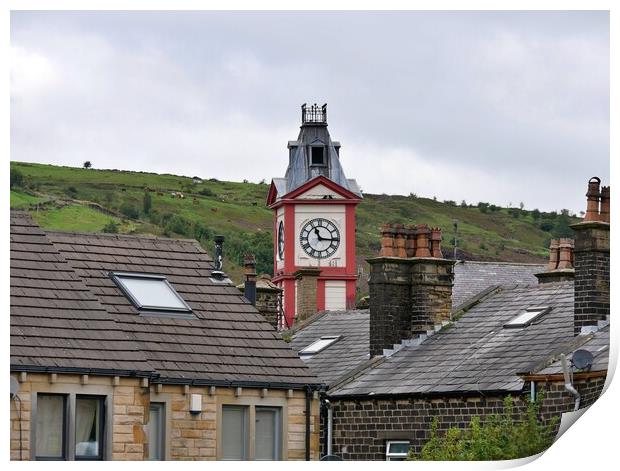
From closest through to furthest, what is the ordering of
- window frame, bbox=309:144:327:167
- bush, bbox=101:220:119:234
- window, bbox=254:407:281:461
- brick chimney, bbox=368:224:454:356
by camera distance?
window, bbox=254:407:281:461 < brick chimney, bbox=368:224:454:356 < window frame, bbox=309:144:327:167 < bush, bbox=101:220:119:234

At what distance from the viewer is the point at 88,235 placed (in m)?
39.2

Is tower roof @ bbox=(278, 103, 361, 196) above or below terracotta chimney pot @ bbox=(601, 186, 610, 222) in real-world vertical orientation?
Result: above

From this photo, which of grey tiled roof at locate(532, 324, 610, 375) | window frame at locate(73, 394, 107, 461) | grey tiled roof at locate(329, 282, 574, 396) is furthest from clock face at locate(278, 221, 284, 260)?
window frame at locate(73, 394, 107, 461)

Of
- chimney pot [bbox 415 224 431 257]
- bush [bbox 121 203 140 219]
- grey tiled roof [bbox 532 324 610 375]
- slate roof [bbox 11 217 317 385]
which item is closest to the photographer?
slate roof [bbox 11 217 317 385]

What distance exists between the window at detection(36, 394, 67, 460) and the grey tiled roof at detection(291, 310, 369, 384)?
484 inches

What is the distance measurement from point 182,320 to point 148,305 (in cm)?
70

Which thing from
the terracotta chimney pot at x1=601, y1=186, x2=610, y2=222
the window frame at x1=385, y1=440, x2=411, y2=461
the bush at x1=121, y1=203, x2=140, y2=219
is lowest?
the window frame at x1=385, y1=440, x2=411, y2=461

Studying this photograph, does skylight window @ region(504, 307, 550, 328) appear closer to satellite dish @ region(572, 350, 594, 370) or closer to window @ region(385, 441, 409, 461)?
window @ region(385, 441, 409, 461)

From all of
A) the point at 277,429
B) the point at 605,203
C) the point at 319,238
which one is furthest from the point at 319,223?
the point at 277,429

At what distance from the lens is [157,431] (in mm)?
35625

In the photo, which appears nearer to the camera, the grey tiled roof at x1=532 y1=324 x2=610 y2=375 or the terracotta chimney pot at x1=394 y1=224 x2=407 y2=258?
the grey tiled roof at x1=532 y1=324 x2=610 y2=375

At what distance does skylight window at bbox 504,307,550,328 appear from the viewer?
4250 cm
